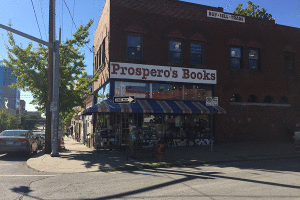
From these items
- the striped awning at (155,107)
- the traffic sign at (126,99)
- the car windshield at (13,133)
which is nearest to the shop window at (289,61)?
the striped awning at (155,107)

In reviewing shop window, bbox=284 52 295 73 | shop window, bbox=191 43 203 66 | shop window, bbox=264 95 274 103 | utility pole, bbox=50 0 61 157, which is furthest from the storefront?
shop window, bbox=284 52 295 73

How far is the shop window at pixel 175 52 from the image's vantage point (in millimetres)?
16812

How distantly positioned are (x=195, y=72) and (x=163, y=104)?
3.27 m

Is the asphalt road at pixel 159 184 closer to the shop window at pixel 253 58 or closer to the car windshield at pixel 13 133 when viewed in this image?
the car windshield at pixel 13 133

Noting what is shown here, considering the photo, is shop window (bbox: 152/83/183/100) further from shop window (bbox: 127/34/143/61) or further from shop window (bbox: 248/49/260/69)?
shop window (bbox: 248/49/260/69)

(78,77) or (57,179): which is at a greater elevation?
(78,77)

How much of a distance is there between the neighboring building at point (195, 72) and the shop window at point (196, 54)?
0.07 meters

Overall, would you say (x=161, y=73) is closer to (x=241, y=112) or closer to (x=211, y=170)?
(x=241, y=112)

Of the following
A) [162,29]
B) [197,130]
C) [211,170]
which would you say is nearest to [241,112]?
[197,130]

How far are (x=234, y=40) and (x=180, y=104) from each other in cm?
635

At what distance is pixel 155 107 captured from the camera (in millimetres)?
14859

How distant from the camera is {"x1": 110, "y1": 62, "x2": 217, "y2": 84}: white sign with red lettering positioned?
1531 cm

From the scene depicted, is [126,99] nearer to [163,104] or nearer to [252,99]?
[163,104]

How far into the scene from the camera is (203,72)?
676 inches
